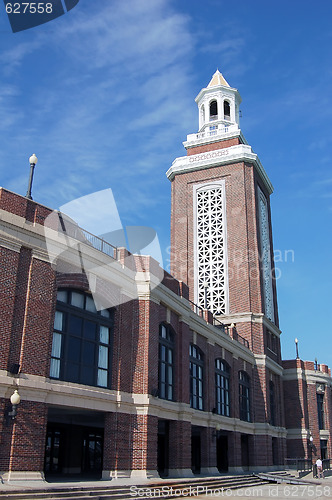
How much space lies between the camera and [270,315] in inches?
2133

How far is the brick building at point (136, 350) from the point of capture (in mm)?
20500

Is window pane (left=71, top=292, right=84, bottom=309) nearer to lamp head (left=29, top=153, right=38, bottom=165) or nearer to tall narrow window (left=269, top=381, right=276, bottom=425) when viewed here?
lamp head (left=29, top=153, right=38, bottom=165)

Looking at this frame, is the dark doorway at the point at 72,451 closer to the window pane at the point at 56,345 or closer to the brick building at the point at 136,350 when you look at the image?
the brick building at the point at 136,350

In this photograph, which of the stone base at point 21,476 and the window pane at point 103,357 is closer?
the stone base at point 21,476

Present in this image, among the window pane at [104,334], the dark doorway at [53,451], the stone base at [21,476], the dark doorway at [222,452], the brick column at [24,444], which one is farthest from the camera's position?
the dark doorway at [222,452]

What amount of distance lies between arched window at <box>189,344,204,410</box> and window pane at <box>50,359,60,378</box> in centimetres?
1290

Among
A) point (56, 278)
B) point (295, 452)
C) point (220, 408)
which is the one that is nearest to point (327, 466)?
point (295, 452)

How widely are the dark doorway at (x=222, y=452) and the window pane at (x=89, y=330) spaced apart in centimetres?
1953

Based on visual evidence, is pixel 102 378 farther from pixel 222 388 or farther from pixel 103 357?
pixel 222 388

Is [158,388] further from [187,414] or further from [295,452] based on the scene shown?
[295,452]

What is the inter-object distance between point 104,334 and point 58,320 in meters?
3.12

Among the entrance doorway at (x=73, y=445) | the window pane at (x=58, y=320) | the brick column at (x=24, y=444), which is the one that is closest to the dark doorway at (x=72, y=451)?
the entrance doorway at (x=73, y=445)

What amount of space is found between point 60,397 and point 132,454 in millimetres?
5193

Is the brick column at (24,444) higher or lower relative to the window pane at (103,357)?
lower
